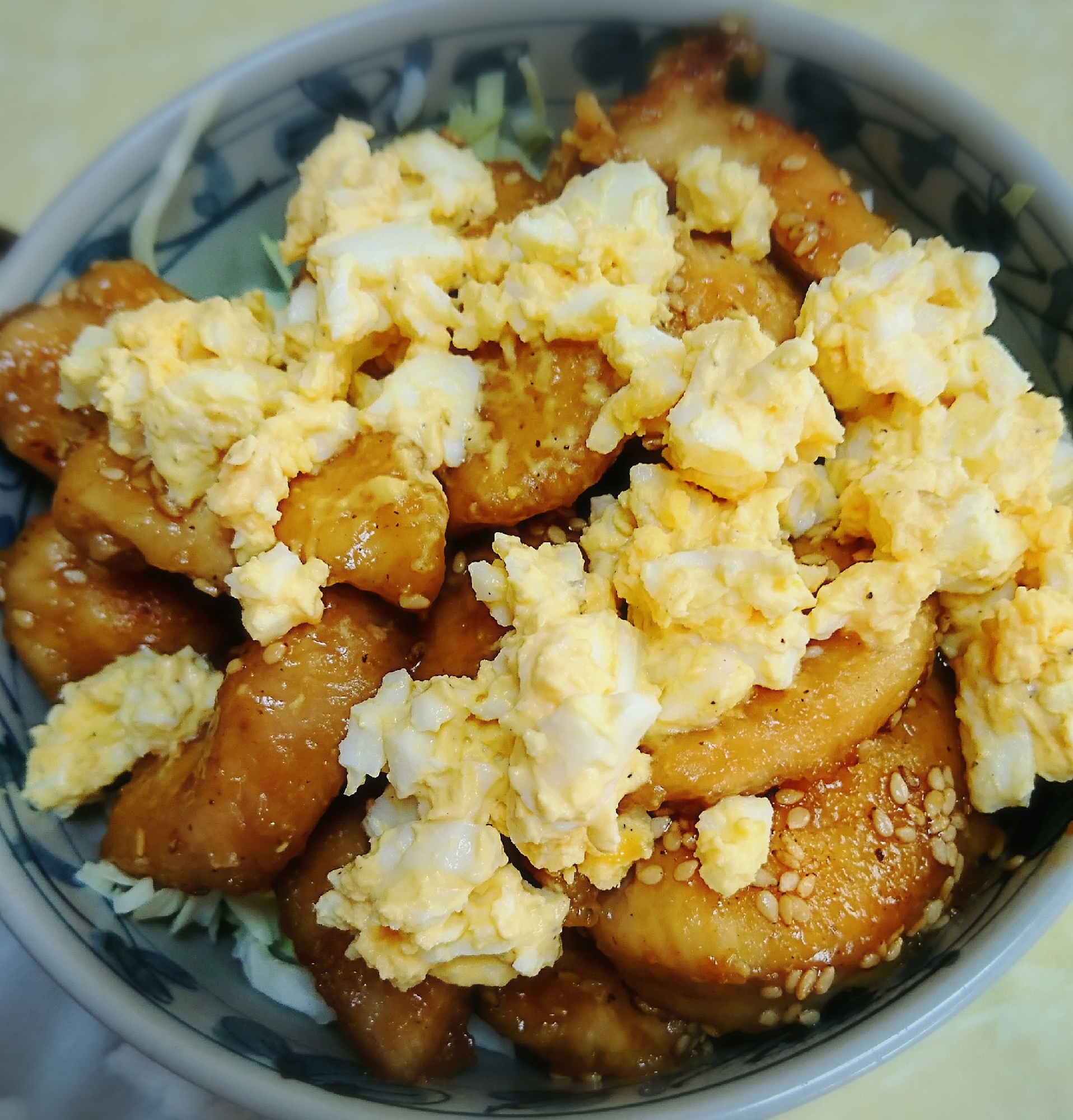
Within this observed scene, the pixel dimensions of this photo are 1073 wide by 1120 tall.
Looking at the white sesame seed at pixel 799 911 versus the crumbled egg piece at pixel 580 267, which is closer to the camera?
the white sesame seed at pixel 799 911

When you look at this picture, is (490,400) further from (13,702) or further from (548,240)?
(13,702)

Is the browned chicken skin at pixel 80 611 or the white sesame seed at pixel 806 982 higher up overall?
the white sesame seed at pixel 806 982

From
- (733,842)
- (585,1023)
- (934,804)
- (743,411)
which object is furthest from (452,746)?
(934,804)

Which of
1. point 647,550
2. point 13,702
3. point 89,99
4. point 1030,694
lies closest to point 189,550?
point 13,702

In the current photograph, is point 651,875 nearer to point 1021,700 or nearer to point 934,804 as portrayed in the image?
point 934,804

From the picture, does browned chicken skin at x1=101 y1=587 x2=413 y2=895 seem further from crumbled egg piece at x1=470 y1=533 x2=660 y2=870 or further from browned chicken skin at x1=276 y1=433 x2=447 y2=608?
crumbled egg piece at x1=470 y1=533 x2=660 y2=870

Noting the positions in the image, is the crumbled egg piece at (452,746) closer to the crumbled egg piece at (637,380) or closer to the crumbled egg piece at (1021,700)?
the crumbled egg piece at (637,380)

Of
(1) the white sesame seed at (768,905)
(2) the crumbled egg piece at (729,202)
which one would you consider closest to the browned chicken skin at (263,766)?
(1) the white sesame seed at (768,905)

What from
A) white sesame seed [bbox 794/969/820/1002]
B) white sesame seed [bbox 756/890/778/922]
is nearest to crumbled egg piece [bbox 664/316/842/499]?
white sesame seed [bbox 756/890/778/922]

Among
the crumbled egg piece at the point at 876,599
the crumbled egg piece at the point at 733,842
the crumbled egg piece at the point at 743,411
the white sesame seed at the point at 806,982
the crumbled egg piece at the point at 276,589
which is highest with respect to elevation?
the crumbled egg piece at the point at 743,411
